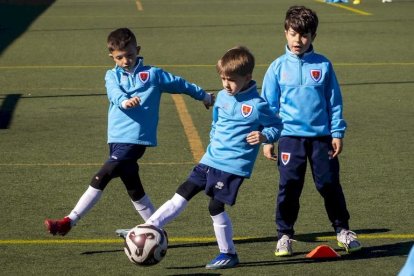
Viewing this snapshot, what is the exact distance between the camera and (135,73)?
805cm

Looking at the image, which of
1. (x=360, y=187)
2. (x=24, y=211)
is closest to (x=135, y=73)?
(x=24, y=211)

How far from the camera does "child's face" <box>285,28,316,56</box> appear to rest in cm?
761

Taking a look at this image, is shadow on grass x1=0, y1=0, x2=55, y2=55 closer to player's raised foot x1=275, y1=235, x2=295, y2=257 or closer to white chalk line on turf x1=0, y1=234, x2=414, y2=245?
white chalk line on turf x1=0, y1=234, x2=414, y2=245

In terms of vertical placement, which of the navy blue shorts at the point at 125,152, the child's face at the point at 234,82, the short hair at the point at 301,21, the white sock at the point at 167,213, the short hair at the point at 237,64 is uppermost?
the short hair at the point at 301,21

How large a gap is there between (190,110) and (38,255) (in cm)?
694

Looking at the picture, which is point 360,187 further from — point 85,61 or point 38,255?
point 85,61

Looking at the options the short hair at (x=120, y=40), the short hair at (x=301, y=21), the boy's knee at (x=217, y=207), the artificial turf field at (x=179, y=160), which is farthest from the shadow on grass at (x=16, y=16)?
the boy's knee at (x=217, y=207)

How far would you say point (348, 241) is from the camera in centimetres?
776

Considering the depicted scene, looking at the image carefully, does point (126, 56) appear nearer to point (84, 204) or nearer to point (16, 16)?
point (84, 204)

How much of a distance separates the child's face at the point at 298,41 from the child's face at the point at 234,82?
0.51 metres

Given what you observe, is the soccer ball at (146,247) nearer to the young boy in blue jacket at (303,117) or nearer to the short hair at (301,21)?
the young boy in blue jacket at (303,117)

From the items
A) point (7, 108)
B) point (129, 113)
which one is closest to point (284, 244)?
point (129, 113)

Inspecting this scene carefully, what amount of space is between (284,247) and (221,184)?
696 mm

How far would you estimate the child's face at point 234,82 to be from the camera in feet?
23.6
